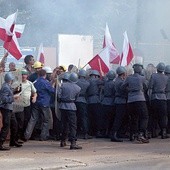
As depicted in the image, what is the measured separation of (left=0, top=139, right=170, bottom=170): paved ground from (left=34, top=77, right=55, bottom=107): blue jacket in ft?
3.08

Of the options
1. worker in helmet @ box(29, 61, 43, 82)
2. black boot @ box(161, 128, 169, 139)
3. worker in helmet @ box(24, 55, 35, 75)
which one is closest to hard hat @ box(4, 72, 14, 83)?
worker in helmet @ box(29, 61, 43, 82)

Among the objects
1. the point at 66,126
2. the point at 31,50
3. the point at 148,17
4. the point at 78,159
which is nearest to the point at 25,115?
the point at 66,126

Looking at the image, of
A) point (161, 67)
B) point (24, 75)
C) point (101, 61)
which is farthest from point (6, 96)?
point (161, 67)

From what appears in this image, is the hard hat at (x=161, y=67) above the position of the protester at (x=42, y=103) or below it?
above

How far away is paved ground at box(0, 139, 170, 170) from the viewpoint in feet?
33.1

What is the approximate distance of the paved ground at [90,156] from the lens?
398 inches

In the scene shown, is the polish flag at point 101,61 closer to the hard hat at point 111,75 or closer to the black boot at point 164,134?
the hard hat at point 111,75

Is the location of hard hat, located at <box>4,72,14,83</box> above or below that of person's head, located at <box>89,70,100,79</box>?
below

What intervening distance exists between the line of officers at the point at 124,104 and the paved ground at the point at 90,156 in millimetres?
523

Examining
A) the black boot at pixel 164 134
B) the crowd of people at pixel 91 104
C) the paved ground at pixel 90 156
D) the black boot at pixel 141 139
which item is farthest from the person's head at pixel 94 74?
the black boot at pixel 164 134

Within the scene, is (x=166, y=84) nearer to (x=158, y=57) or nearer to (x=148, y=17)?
(x=158, y=57)

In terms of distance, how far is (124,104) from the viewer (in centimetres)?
1319

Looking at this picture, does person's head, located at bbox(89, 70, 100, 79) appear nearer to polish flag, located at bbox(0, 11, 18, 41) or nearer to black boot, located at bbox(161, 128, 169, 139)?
black boot, located at bbox(161, 128, 169, 139)

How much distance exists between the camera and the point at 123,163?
10.5 m
